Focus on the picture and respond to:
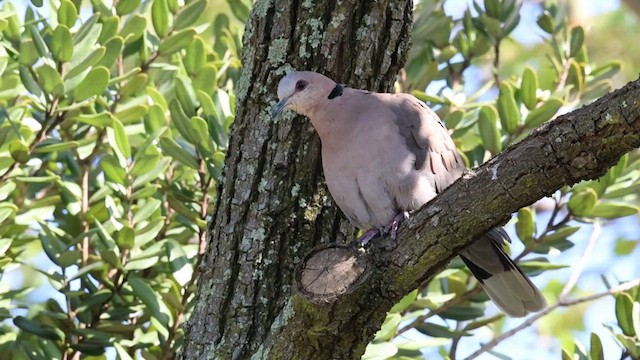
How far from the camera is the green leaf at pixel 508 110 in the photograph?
3688mm

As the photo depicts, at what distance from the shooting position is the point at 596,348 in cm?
333

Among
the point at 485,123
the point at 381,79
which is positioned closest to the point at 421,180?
the point at 381,79

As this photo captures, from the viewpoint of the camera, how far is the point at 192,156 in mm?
3467

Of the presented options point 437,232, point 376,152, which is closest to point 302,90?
point 376,152

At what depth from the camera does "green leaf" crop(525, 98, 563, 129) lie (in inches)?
146

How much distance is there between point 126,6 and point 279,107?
3.35 ft

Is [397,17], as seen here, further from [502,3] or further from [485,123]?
[502,3]

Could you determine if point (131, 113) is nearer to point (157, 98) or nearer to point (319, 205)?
point (157, 98)

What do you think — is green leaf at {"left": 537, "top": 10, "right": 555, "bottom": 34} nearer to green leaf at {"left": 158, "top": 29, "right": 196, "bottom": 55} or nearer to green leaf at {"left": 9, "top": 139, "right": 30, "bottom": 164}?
green leaf at {"left": 158, "top": 29, "right": 196, "bottom": 55}

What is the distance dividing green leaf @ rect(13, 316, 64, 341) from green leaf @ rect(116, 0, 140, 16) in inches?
44.5

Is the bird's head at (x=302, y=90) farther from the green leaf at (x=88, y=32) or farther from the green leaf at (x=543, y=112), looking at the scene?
the green leaf at (x=543, y=112)

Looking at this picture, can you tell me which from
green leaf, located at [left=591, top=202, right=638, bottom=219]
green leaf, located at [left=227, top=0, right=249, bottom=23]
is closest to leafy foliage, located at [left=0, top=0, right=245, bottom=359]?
green leaf, located at [left=227, top=0, right=249, bottom=23]

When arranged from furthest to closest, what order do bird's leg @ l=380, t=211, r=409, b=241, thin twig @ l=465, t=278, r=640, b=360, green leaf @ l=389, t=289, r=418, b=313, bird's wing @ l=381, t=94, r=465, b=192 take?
thin twig @ l=465, t=278, r=640, b=360
green leaf @ l=389, t=289, r=418, b=313
bird's wing @ l=381, t=94, r=465, b=192
bird's leg @ l=380, t=211, r=409, b=241

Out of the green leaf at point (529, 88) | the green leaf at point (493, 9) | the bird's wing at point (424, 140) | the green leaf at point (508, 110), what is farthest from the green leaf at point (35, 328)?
the green leaf at point (493, 9)
